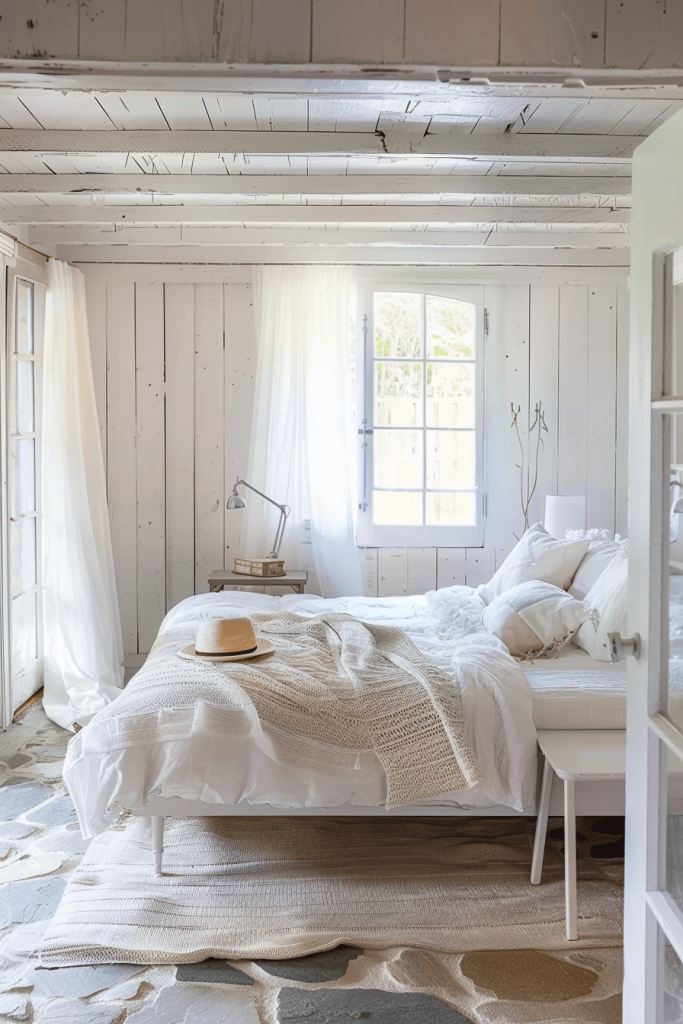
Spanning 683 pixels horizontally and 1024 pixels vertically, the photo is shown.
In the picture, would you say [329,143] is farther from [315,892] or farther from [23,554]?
[23,554]

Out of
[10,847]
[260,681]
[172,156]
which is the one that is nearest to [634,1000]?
[260,681]

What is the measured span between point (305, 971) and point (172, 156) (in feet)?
9.40

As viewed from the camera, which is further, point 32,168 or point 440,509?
point 440,509

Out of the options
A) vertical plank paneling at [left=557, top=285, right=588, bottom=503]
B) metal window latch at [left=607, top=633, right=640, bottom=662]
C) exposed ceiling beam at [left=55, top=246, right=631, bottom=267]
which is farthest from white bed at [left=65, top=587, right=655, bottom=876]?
exposed ceiling beam at [left=55, top=246, right=631, bottom=267]

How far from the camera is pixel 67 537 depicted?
4742mm

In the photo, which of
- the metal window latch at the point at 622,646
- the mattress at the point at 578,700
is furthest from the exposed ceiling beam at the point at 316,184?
the metal window latch at the point at 622,646

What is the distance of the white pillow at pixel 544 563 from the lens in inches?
149

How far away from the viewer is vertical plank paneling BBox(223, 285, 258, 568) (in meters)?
5.35

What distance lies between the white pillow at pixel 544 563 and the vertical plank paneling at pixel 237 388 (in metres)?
1.90

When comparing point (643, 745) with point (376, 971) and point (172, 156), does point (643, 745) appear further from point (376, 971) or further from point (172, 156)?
point (172, 156)

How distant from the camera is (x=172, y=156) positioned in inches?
137

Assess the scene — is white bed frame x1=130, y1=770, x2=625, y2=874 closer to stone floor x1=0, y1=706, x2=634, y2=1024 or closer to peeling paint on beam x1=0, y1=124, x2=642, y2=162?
stone floor x1=0, y1=706, x2=634, y2=1024

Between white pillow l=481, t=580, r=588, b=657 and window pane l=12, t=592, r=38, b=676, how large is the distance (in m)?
2.44

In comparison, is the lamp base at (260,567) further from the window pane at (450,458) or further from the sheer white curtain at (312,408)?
the window pane at (450,458)
